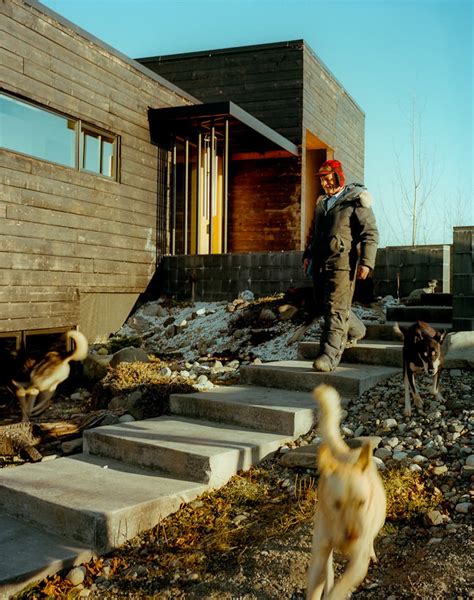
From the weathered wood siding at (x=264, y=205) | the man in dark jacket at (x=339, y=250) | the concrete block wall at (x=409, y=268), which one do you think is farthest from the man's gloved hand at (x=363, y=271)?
the weathered wood siding at (x=264, y=205)

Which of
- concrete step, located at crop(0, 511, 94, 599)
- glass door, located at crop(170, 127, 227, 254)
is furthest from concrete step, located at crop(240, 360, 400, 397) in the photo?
glass door, located at crop(170, 127, 227, 254)

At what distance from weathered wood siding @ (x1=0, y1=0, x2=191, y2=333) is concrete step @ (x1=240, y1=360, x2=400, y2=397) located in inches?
179

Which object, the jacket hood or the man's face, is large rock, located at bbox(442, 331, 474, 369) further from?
the man's face

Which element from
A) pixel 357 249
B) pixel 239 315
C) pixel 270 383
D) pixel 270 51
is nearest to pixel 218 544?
pixel 270 383

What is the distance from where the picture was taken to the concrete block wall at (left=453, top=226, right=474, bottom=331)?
6.52 meters

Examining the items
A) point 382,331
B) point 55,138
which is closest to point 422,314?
point 382,331

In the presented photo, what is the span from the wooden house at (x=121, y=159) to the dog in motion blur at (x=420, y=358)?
6220 millimetres

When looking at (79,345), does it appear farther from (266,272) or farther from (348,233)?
(266,272)

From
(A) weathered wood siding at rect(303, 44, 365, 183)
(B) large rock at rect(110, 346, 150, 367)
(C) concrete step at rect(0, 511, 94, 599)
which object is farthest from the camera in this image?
(A) weathered wood siding at rect(303, 44, 365, 183)

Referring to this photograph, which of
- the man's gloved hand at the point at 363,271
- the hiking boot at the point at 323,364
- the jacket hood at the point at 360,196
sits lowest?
the hiking boot at the point at 323,364

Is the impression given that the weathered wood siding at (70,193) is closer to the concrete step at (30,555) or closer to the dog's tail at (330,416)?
the concrete step at (30,555)

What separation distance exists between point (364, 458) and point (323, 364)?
382 cm

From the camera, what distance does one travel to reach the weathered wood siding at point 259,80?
15.8 m

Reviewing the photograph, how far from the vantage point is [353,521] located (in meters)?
2.12
